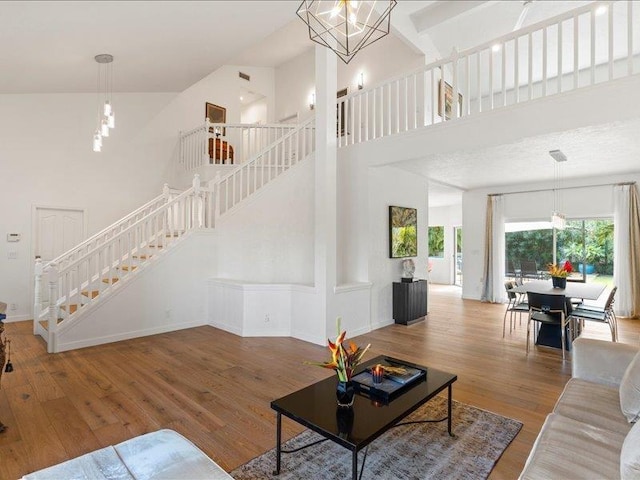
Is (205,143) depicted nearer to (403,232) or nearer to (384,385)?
(403,232)

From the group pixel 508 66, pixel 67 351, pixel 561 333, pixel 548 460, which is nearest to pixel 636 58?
pixel 508 66

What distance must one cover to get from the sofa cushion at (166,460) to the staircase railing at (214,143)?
21.8 ft

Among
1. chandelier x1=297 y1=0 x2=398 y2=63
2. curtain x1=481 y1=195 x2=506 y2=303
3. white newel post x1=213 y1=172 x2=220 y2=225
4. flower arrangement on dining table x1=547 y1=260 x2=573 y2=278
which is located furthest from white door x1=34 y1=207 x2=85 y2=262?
curtain x1=481 y1=195 x2=506 y2=303

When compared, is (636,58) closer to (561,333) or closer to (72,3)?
(561,333)

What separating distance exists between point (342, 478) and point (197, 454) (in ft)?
3.25

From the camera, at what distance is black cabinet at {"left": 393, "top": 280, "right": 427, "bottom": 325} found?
6105mm

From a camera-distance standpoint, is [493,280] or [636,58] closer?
[636,58]

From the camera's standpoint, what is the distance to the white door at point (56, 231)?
6301 millimetres

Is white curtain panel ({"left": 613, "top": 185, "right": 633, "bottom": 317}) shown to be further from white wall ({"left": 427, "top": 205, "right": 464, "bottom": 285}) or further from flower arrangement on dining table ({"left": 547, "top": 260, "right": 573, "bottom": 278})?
white wall ({"left": 427, "top": 205, "right": 464, "bottom": 285})

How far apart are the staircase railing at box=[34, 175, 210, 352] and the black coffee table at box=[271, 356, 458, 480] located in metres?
3.90

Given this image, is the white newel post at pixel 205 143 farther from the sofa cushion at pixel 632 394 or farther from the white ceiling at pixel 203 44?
the sofa cushion at pixel 632 394

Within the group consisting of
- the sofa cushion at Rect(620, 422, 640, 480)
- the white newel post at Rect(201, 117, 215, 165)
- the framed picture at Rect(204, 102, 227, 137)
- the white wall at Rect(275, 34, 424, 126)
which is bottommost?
the sofa cushion at Rect(620, 422, 640, 480)

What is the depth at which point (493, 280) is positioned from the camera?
841 centimetres

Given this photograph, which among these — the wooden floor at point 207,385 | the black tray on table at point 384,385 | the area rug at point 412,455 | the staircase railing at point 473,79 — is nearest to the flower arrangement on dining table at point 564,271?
the wooden floor at point 207,385
